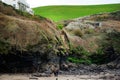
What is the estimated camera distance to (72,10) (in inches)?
4033

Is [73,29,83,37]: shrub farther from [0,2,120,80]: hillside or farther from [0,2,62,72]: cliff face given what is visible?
[0,2,62,72]: cliff face

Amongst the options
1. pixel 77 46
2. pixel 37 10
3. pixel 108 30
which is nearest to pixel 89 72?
pixel 77 46

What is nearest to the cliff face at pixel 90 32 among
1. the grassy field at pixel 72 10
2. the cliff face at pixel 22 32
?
the cliff face at pixel 22 32

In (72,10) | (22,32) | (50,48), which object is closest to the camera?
(22,32)

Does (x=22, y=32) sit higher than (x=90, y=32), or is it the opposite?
(x=22, y=32)

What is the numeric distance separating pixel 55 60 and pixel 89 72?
478cm

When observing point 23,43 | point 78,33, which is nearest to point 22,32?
point 23,43

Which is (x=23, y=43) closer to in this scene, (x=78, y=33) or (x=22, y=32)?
(x=22, y=32)

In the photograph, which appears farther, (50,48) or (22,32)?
(50,48)

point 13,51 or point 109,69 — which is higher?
point 13,51

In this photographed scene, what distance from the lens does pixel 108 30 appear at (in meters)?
63.7

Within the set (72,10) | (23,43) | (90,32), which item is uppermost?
(23,43)

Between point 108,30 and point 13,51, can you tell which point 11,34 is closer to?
point 13,51

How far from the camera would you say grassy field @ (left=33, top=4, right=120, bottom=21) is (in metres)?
96.4
